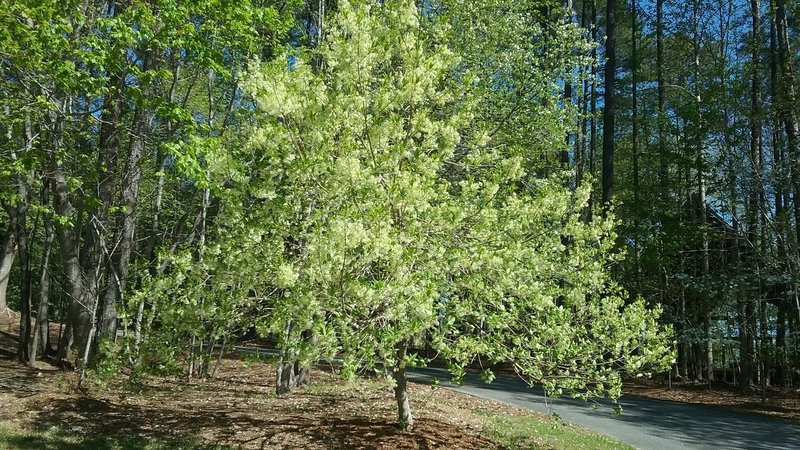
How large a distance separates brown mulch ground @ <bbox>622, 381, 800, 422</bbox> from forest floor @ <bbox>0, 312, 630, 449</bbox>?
24.2 ft

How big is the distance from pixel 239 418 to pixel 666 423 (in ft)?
28.6

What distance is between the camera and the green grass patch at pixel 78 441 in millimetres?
6715

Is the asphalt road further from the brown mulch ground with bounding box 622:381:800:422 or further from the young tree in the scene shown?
the young tree

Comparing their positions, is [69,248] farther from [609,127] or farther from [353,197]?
[609,127]

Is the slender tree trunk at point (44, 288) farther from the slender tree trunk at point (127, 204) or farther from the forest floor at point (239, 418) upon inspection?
the slender tree trunk at point (127, 204)

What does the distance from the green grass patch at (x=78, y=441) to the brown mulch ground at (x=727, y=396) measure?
1363 centimetres

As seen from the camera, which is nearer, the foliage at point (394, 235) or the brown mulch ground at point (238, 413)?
the foliage at point (394, 235)

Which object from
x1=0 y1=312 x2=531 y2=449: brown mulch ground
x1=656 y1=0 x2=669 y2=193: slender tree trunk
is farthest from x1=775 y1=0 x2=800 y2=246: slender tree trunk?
x1=0 y1=312 x2=531 y2=449: brown mulch ground

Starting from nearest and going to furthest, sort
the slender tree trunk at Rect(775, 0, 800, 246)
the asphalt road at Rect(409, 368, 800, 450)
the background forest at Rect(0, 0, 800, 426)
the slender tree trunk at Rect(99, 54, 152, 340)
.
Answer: the background forest at Rect(0, 0, 800, 426), the asphalt road at Rect(409, 368, 800, 450), the slender tree trunk at Rect(99, 54, 152, 340), the slender tree trunk at Rect(775, 0, 800, 246)

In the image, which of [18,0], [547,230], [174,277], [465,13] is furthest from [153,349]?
[465,13]

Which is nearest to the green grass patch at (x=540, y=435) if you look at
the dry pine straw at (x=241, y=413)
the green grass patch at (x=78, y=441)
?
the dry pine straw at (x=241, y=413)

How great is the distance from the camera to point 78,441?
7023 millimetres

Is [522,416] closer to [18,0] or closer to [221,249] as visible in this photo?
[221,249]

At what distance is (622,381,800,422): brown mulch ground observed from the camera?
49.0 feet
